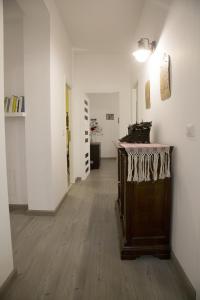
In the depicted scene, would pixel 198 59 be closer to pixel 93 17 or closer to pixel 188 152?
pixel 188 152

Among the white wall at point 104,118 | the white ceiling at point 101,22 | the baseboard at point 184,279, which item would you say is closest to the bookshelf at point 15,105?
the white ceiling at point 101,22

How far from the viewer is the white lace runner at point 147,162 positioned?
194 cm

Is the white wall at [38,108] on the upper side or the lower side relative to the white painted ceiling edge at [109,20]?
lower

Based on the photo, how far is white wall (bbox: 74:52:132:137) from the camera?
514 cm

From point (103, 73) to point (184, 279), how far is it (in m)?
4.51

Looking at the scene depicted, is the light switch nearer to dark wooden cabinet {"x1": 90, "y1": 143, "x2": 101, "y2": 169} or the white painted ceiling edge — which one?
the white painted ceiling edge

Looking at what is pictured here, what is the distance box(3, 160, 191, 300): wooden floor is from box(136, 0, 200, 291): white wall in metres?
0.30

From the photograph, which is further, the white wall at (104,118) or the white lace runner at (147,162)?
the white wall at (104,118)

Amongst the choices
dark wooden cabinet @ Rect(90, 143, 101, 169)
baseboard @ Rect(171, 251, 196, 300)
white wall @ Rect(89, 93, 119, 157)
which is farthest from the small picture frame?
baseboard @ Rect(171, 251, 196, 300)

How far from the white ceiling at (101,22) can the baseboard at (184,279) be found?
125 inches

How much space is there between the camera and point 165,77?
6.95 feet

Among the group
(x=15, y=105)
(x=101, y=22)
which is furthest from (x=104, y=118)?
(x=15, y=105)

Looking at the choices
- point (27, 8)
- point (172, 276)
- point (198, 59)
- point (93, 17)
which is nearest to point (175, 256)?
point (172, 276)

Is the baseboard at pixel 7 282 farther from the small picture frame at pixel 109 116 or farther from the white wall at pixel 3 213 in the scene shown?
the small picture frame at pixel 109 116
